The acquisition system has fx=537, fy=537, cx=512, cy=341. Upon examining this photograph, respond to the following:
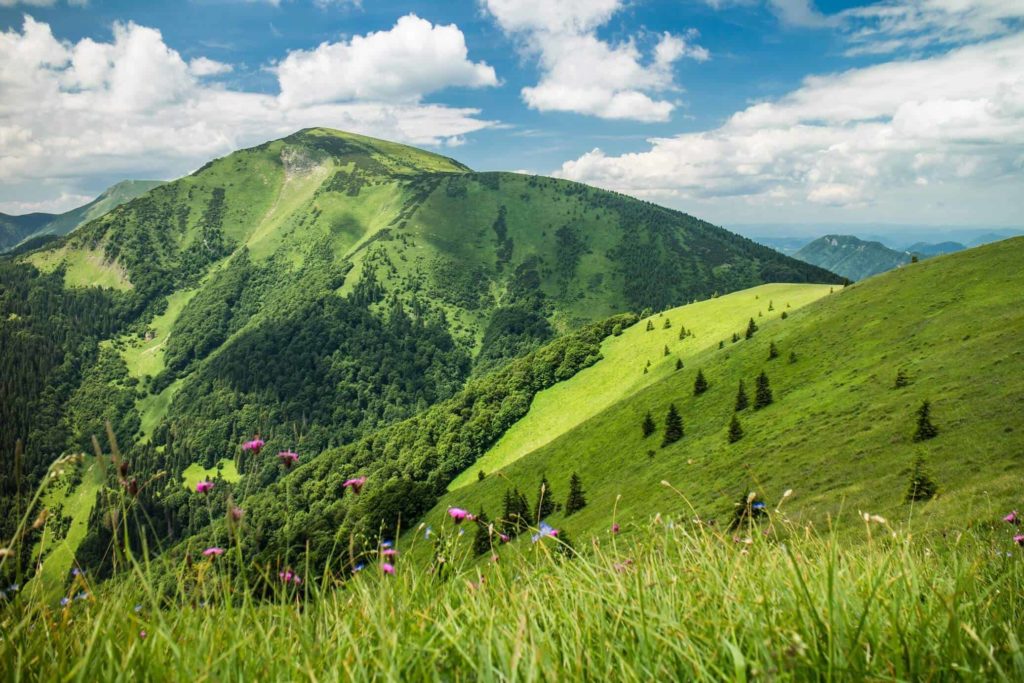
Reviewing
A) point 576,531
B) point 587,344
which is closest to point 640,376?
point 587,344

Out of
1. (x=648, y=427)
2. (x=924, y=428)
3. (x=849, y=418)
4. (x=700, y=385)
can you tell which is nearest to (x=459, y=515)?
(x=924, y=428)

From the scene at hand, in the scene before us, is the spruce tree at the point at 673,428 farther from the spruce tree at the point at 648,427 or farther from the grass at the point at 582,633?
the grass at the point at 582,633

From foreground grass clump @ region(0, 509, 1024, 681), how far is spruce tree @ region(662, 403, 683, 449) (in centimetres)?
6198

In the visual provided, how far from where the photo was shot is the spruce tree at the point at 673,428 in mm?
62438

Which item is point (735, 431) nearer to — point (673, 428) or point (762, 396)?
point (762, 396)

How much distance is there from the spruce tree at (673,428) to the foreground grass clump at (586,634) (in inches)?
2440

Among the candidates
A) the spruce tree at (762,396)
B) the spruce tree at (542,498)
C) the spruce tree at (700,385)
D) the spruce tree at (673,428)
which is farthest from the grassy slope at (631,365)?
the spruce tree at (542,498)

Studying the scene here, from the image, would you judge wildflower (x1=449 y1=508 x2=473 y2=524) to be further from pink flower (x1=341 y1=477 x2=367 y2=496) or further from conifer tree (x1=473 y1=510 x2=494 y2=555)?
pink flower (x1=341 y1=477 x2=367 y2=496)

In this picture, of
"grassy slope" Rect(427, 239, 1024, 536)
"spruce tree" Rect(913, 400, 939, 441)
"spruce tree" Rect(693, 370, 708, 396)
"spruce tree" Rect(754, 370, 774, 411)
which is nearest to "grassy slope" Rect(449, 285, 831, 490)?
"grassy slope" Rect(427, 239, 1024, 536)

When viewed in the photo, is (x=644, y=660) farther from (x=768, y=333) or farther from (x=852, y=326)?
(x=768, y=333)

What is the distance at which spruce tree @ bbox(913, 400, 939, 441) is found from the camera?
102 feet

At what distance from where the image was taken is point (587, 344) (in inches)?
5335

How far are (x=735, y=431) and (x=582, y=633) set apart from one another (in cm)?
5285

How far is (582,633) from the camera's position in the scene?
2.46m
